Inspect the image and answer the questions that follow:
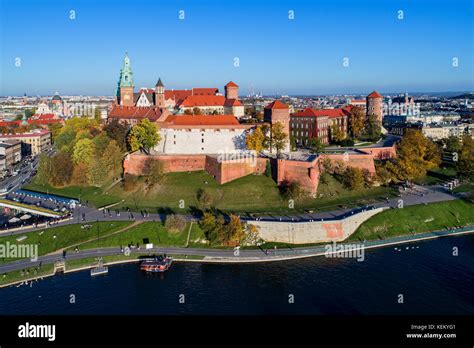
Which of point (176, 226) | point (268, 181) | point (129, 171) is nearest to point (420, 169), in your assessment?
point (268, 181)

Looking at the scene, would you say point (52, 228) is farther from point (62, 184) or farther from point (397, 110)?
point (397, 110)

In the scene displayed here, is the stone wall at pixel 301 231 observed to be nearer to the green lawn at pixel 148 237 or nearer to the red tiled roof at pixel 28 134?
the green lawn at pixel 148 237

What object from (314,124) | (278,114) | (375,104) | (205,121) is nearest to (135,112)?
(205,121)

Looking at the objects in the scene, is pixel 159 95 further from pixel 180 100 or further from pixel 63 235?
pixel 63 235

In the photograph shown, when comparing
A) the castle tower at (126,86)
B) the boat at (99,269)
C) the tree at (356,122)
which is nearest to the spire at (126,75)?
the castle tower at (126,86)

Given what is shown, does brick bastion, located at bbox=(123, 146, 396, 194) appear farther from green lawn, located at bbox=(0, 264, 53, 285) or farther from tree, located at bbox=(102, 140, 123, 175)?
green lawn, located at bbox=(0, 264, 53, 285)

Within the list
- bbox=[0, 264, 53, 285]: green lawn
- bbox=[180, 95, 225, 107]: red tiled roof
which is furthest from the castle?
bbox=[0, 264, 53, 285]: green lawn
